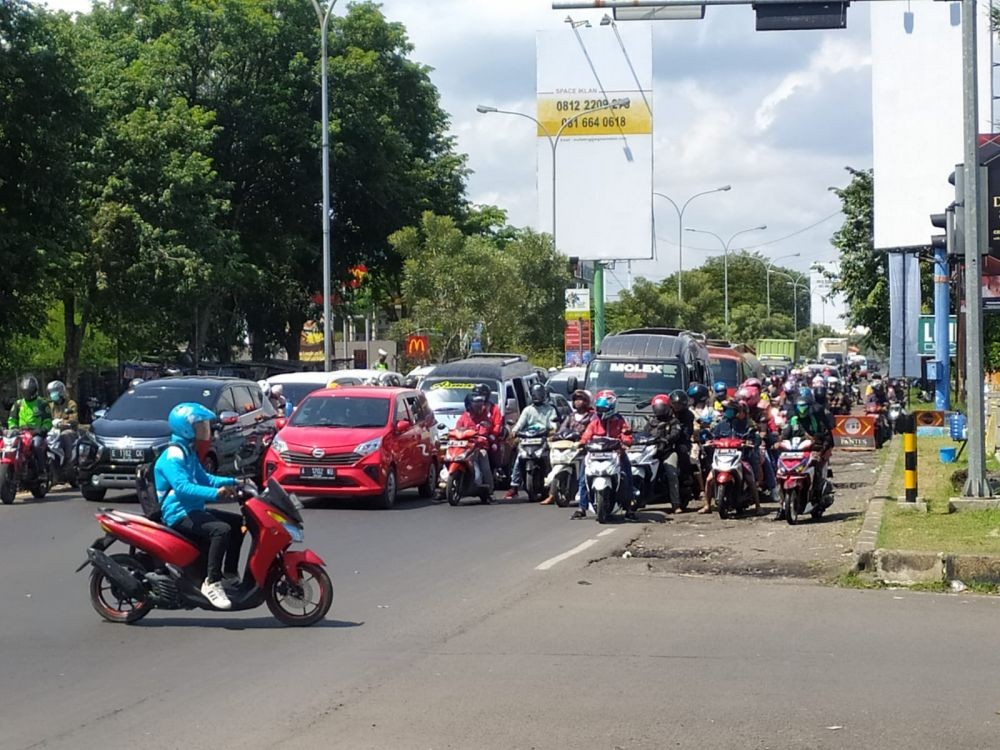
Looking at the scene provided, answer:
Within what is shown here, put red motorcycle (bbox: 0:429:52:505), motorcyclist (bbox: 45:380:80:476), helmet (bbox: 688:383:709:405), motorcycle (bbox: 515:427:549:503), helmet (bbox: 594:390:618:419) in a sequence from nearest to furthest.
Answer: helmet (bbox: 594:390:618:419), red motorcycle (bbox: 0:429:52:505), motorcycle (bbox: 515:427:549:503), motorcyclist (bbox: 45:380:80:476), helmet (bbox: 688:383:709:405)

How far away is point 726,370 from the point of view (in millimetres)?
36219

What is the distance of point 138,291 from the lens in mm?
39688

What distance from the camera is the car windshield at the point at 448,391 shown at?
24.9 metres

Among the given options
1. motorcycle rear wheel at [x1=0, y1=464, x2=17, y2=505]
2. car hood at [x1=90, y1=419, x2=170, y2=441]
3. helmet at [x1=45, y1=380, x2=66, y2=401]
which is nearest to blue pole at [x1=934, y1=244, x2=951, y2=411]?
car hood at [x1=90, y1=419, x2=170, y2=441]

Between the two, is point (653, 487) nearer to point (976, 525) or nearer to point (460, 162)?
point (976, 525)

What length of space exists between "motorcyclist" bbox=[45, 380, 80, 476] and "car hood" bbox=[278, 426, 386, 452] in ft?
12.7

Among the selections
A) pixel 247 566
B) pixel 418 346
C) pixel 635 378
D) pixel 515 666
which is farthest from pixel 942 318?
pixel 515 666

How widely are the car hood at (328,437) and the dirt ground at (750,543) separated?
13.0ft

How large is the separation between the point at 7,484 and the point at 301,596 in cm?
1164

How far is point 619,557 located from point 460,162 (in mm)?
46011

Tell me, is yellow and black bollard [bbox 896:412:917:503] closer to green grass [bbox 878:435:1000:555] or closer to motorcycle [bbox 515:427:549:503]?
green grass [bbox 878:435:1000:555]

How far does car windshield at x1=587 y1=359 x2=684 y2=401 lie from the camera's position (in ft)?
82.9

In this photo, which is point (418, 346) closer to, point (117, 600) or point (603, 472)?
point (603, 472)

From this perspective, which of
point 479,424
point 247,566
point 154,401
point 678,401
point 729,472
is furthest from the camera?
point 154,401
